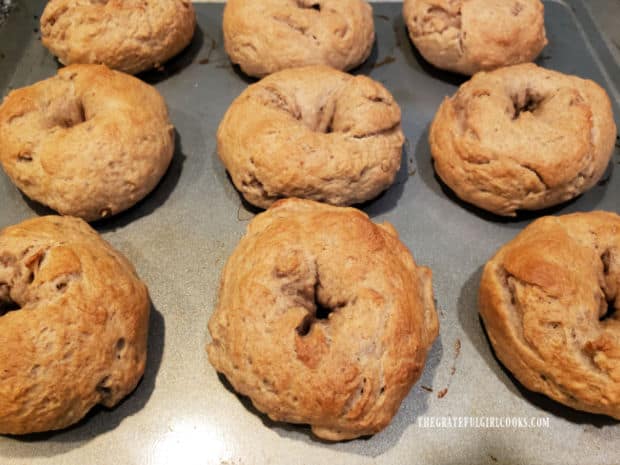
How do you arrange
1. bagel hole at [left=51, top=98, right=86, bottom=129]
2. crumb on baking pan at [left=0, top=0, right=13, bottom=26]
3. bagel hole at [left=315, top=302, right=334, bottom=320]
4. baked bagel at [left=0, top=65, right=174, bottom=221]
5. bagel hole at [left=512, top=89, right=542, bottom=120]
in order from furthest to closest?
crumb on baking pan at [left=0, top=0, right=13, bottom=26], bagel hole at [left=512, top=89, right=542, bottom=120], bagel hole at [left=51, top=98, right=86, bottom=129], baked bagel at [left=0, top=65, right=174, bottom=221], bagel hole at [left=315, top=302, right=334, bottom=320]

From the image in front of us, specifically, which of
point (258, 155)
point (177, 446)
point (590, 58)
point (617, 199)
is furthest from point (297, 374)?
point (590, 58)

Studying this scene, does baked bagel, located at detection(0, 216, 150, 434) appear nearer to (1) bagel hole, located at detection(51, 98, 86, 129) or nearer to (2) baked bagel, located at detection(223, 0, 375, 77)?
(1) bagel hole, located at detection(51, 98, 86, 129)

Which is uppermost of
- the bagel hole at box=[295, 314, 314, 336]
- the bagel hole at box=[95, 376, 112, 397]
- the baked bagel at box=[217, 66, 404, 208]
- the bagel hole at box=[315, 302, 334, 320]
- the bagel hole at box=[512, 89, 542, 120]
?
the bagel hole at box=[512, 89, 542, 120]

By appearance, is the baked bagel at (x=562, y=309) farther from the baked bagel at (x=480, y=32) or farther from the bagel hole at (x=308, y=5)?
the bagel hole at (x=308, y=5)

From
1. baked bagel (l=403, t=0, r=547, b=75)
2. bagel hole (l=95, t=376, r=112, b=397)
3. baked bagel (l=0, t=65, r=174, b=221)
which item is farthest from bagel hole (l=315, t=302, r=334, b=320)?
baked bagel (l=403, t=0, r=547, b=75)

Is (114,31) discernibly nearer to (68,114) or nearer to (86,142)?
(68,114)

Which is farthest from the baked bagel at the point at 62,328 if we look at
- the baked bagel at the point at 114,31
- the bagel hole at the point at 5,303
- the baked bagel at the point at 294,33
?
the baked bagel at the point at 294,33

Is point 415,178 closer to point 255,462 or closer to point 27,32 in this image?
point 255,462
